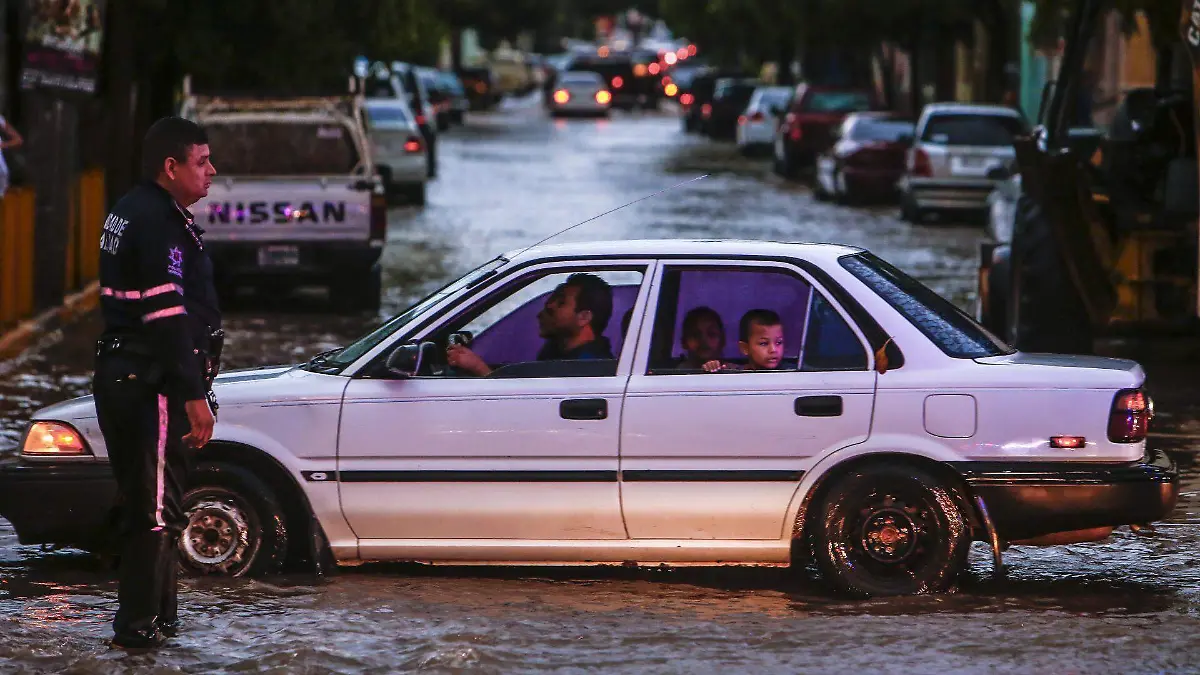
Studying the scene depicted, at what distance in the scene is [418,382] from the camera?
310 inches

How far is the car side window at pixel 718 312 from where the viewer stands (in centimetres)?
791

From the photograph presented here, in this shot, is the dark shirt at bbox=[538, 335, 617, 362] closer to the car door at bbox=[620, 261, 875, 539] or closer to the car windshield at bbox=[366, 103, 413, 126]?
the car door at bbox=[620, 261, 875, 539]

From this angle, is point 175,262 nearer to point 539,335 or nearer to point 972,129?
point 539,335

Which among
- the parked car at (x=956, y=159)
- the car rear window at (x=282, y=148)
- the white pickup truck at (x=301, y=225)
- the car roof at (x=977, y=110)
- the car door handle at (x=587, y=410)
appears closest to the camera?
the car door handle at (x=587, y=410)

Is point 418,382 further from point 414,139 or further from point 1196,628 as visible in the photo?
point 414,139

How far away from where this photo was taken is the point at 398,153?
30406 mm

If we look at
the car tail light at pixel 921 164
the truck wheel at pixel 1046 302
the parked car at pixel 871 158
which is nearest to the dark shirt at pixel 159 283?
the truck wheel at pixel 1046 302

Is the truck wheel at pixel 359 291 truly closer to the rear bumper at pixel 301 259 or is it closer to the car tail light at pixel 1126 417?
the rear bumper at pixel 301 259

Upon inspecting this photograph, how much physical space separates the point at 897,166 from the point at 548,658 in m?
24.3

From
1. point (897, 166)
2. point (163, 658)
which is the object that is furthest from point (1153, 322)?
point (897, 166)

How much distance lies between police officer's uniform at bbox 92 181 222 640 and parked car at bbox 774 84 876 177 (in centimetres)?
2962

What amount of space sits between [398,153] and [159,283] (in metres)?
23.9

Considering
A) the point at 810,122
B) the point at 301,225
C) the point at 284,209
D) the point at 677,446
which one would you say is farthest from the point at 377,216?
the point at 810,122

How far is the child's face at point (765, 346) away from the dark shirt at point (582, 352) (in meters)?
0.50
